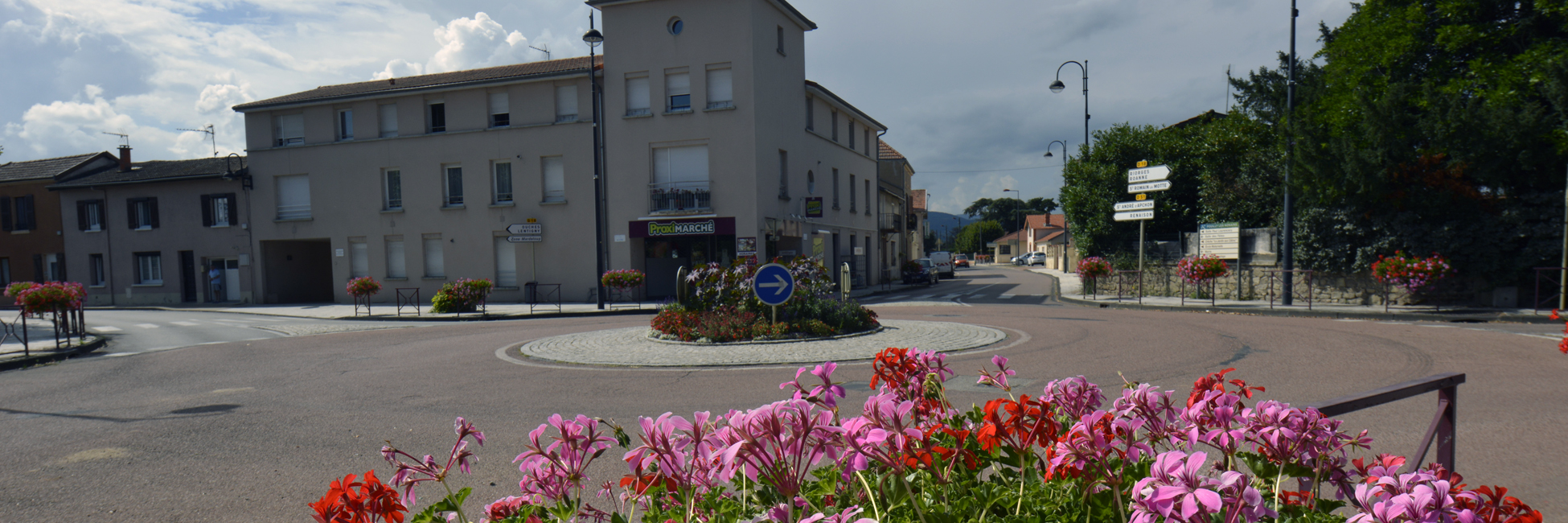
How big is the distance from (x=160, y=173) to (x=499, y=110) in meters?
17.5

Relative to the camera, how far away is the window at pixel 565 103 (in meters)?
25.7

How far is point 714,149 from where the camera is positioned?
2456 centimetres

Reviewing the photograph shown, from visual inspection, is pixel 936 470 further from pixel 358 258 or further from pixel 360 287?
pixel 358 258

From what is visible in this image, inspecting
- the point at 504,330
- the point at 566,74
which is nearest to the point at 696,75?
the point at 566,74

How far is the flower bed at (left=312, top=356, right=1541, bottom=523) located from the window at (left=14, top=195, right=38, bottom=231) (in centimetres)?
4590

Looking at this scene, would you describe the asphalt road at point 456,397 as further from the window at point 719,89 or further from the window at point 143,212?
the window at point 143,212

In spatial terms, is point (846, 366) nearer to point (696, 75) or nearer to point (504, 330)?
point (504, 330)

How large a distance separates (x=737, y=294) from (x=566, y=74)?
1524cm

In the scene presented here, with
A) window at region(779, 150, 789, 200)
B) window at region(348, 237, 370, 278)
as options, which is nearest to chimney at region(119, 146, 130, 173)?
window at region(348, 237, 370, 278)

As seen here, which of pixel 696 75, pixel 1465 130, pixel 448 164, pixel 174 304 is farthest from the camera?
pixel 174 304

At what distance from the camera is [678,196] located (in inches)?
978

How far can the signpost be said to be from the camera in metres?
11.9

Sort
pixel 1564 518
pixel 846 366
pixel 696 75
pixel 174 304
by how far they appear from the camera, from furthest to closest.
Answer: pixel 174 304
pixel 696 75
pixel 846 366
pixel 1564 518

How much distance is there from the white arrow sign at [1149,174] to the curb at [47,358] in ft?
78.1
